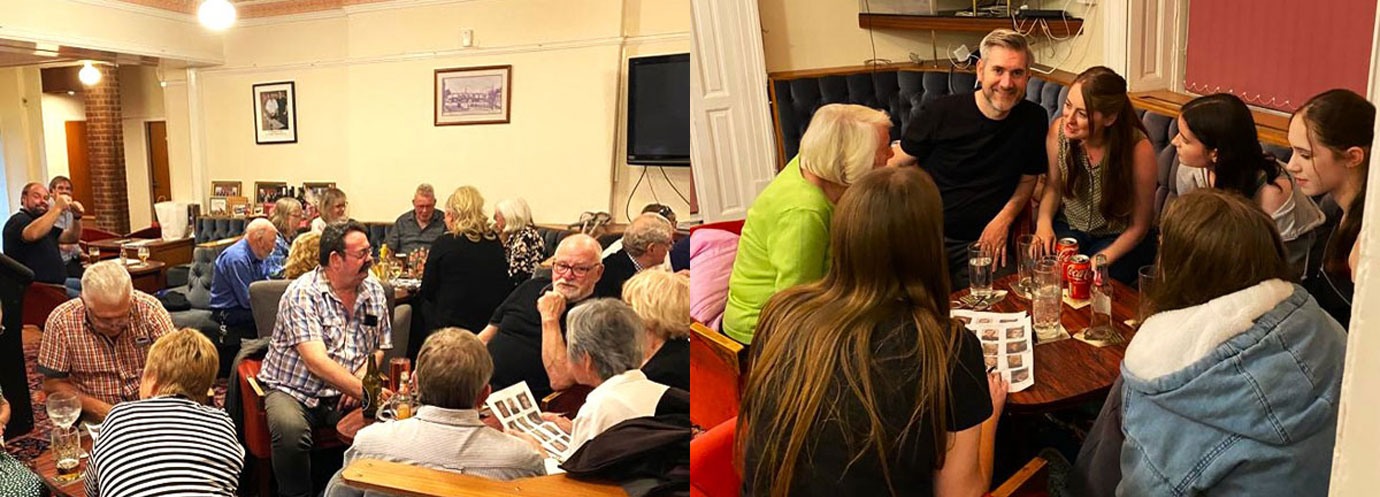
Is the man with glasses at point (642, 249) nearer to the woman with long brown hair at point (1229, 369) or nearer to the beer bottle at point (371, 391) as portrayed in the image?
the beer bottle at point (371, 391)

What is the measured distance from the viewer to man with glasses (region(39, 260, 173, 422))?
3648 millimetres

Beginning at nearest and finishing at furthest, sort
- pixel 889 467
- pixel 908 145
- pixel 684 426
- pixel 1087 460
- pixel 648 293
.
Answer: pixel 889 467 → pixel 1087 460 → pixel 684 426 → pixel 648 293 → pixel 908 145

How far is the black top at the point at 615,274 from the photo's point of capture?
157 inches

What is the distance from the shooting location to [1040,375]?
1972 mm

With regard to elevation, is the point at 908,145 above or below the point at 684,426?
above

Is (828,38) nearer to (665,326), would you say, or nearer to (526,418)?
(665,326)

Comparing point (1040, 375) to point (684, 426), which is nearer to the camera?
point (1040, 375)

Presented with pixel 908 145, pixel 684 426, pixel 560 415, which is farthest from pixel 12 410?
pixel 908 145

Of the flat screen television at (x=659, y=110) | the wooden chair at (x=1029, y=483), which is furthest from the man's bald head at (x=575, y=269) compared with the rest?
the flat screen television at (x=659, y=110)

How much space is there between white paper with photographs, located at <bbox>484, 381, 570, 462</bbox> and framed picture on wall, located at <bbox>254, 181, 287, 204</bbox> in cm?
703

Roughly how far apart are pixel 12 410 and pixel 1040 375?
4.14 m

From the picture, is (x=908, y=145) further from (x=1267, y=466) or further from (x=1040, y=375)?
(x=1267, y=466)

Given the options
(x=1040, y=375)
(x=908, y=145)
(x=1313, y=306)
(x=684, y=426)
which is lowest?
(x=684, y=426)

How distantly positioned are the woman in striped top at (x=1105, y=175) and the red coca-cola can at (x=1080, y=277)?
0.87 ft
